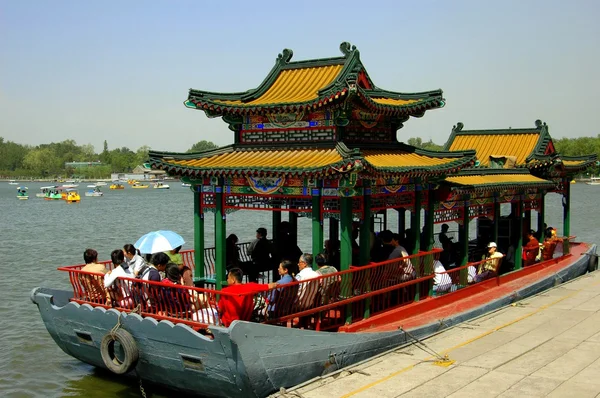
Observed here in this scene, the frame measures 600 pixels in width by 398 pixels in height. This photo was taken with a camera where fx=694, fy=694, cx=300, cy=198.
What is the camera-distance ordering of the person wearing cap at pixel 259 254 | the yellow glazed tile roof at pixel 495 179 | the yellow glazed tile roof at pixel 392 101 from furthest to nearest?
1. the yellow glazed tile roof at pixel 495 179
2. the person wearing cap at pixel 259 254
3. the yellow glazed tile roof at pixel 392 101

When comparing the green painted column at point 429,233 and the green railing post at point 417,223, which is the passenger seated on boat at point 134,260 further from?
the green painted column at point 429,233

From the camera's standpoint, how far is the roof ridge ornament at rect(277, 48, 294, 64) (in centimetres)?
1477

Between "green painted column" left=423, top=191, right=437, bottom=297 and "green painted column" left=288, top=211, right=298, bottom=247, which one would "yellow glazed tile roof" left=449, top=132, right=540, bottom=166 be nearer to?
"green painted column" left=423, top=191, right=437, bottom=297

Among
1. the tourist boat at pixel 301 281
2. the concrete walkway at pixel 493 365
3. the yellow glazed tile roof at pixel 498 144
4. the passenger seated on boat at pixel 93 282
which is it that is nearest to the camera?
the concrete walkway at pixel 493 365

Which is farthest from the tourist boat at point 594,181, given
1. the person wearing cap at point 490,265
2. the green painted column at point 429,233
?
the green painted column at point 429,233

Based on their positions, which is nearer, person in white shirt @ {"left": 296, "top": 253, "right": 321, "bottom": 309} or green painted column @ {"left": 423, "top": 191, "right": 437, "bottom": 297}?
person in white shirt @ {"left": 296, "top": 253, "right": 321, "bottom": 309}

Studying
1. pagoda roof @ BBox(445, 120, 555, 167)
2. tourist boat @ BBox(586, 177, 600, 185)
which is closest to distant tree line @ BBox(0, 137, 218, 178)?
tourist boat @ BBox(586, 177, 600, 185)

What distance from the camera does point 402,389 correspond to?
Result: 9852 millimetres

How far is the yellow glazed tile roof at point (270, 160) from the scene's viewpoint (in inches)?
474

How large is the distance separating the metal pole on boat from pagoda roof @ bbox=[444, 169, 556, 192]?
16.9 ft

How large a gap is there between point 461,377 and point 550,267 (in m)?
10.2

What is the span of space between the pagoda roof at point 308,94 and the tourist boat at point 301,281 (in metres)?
0.03

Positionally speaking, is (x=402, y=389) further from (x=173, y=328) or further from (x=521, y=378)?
(x=173, y=328)

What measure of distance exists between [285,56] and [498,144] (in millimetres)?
9680
